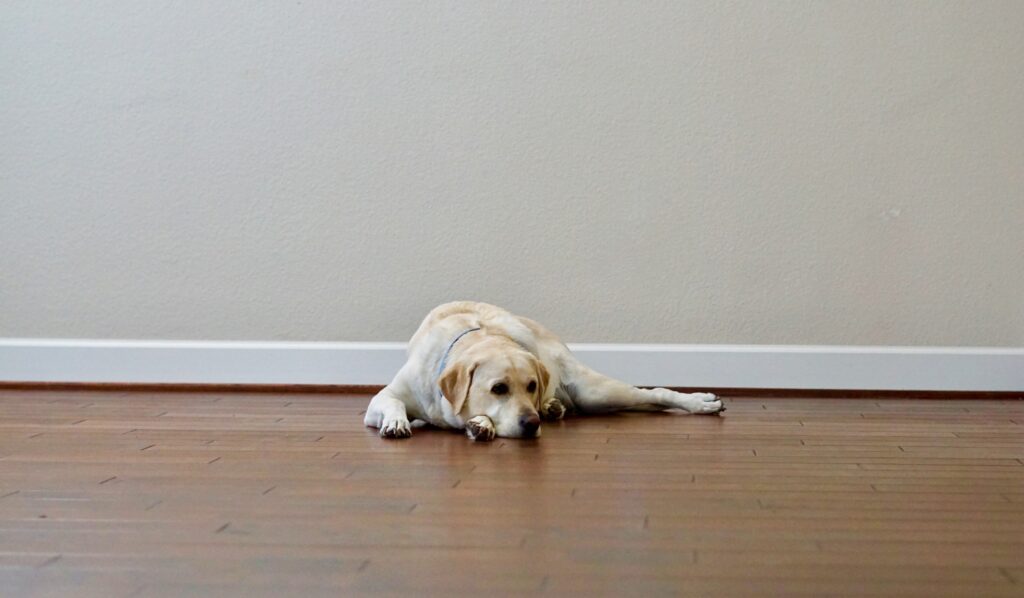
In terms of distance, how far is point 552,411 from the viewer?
3.84 metres

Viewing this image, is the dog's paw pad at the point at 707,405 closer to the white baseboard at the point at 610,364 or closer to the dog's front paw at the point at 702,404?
the dog's front paw at the point at 702,404

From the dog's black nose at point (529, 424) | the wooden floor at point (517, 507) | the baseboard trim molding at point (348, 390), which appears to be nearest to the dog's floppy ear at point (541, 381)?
the wooden floor at point (517, 507)

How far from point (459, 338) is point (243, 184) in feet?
4.87

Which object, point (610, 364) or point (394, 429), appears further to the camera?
point (610, 364)

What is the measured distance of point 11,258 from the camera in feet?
15.9

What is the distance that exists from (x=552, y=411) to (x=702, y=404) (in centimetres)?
53

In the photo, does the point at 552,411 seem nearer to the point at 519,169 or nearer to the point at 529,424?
the point at 529,424

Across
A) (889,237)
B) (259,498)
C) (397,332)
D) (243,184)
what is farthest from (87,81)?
(889,237)

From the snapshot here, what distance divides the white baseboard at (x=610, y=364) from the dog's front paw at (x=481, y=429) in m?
1.21

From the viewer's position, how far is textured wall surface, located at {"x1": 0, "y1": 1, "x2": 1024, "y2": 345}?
452 centimetres

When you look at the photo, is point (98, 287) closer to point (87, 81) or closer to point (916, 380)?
point (87, 81)

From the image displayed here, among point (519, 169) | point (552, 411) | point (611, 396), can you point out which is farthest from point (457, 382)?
point (519, 169)

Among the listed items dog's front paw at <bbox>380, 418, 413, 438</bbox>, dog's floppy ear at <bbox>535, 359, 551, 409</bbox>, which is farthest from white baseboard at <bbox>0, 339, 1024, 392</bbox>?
dog's front paw at <bbox>380, 418, 413, 438</bbox>

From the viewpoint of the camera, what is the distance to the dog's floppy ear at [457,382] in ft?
11.4
